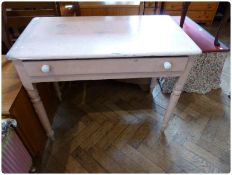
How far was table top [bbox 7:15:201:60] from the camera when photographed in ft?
2.42

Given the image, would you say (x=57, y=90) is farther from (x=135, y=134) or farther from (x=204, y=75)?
(x=204, y=75)

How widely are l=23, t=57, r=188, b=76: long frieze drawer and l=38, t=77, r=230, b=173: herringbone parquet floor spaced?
57cm

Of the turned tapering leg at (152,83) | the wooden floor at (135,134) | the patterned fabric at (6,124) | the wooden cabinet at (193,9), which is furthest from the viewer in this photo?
the wooden cabinet at (193,9)

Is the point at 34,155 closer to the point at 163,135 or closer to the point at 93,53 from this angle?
the point at 93,53

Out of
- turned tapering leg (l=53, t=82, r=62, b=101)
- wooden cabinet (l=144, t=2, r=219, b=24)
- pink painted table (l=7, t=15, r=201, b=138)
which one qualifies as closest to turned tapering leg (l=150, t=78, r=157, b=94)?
pink painted table (l=7, t=15, r=201, b=138)

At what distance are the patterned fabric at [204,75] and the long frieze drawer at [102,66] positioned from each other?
658mm

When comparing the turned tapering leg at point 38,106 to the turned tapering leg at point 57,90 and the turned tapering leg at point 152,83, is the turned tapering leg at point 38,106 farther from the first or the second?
the turned tapering leg at point 152,83

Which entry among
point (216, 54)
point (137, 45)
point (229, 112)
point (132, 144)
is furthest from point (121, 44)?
point (229, 112)

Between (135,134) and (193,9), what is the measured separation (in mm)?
2317

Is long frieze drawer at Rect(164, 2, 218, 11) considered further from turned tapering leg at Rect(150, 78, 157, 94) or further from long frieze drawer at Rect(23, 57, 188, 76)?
→ long frieze drawer at Rect(23, 57, 188, 76)

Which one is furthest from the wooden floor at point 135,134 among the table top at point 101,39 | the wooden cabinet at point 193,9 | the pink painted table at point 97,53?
the wooden cabinet at point 193,9

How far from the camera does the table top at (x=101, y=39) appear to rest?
736 millimetres

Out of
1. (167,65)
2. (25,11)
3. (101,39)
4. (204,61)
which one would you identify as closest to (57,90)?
(25,11)

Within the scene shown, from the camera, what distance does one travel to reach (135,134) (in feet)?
4.01
